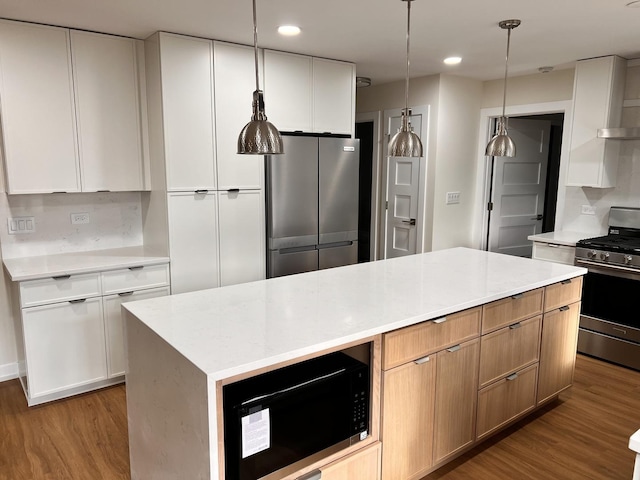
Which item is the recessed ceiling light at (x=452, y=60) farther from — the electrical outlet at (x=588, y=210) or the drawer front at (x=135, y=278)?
the drawer front at (x=135, y=278)

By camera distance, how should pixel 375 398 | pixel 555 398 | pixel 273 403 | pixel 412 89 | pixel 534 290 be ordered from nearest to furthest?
pixel 273 403 → pixel 375 398 → pixel 534 290 → pixel 555 398 → pixel 412 89

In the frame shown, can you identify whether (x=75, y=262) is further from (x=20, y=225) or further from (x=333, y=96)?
(x=333, y=96)

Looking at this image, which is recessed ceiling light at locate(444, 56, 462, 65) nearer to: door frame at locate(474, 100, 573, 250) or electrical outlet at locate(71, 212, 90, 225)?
door frame at locate(474, 100, 573, 250)

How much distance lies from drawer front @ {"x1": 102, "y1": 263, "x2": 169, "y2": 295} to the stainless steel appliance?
325 centimetres

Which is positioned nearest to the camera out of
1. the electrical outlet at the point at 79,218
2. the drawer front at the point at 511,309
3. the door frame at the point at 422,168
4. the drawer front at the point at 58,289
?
the drawer front at the point at 511,309

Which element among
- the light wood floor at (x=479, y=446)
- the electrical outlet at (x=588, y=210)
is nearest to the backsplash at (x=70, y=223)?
the light wood floor at (x=479, y=446)

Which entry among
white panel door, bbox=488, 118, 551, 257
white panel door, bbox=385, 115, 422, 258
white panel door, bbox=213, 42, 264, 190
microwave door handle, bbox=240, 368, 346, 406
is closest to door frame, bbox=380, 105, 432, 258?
white panel door, bbox=385, 115, 422, 258

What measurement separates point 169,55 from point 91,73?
547 millimetres

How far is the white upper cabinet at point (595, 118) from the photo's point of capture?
155 inches

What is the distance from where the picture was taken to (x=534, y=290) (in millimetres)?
2697

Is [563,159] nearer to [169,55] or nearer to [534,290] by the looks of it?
[534,290]

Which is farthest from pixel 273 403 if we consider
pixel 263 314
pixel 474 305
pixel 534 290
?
pixel 534 290

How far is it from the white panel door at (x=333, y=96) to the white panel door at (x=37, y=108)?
1.84 metres

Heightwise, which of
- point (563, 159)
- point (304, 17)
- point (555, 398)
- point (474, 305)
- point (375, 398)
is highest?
point (304, 17)
